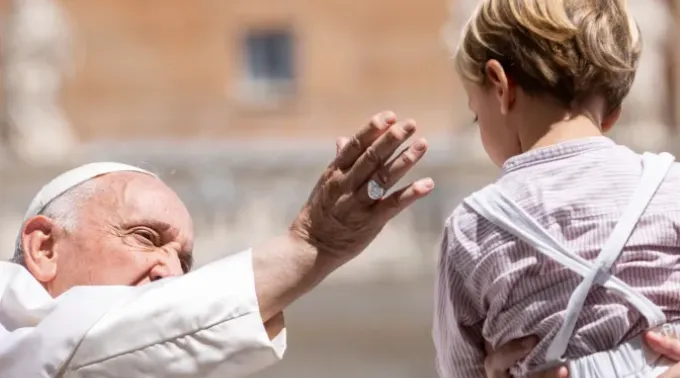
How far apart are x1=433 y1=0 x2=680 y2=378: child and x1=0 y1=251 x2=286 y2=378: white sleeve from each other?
34 cm

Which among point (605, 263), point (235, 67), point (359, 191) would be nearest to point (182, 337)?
point (359, 191)

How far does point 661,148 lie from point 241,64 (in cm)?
842

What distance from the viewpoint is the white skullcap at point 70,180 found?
3.02m

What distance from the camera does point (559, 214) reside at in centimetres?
262

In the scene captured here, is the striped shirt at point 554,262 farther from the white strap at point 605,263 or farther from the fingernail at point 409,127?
the fingernail at point 409,127

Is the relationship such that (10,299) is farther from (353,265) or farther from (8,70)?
(8,70)

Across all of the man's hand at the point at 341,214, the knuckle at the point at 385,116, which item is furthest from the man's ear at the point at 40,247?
the knuckle at the point at 385,116

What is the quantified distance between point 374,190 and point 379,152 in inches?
2.8

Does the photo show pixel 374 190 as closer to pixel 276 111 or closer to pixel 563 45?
pixel 563 45

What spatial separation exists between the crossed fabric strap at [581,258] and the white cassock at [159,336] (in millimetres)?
451

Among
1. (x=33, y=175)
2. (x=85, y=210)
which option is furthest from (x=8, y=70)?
(x=85, y=210)

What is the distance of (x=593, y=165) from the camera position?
2.68 m

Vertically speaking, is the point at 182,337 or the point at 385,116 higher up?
the point at 385,116

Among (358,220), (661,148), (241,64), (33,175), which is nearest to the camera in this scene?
(358,220)
